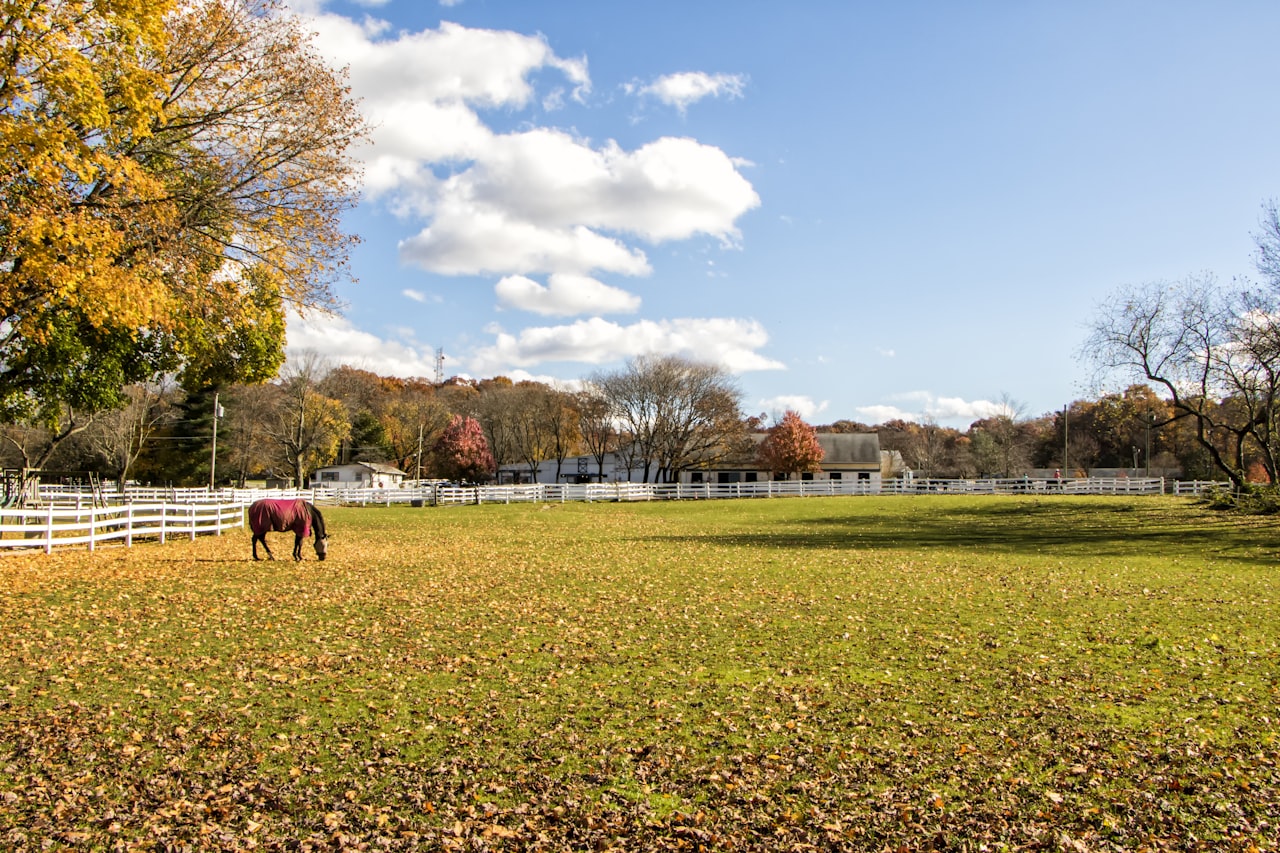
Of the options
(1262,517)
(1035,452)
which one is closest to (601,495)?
(1262,517)

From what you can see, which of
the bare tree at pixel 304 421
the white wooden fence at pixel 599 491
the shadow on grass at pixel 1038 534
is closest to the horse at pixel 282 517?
the shadow on grass at pixel 1038 534

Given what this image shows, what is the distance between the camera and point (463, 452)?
7662 cm

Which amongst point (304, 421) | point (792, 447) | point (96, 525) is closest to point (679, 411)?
point (792, 447)

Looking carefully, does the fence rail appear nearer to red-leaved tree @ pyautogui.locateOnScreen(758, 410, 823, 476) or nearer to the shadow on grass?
red-leaved tree @ pyautogui.locateOnScreen(758, 410, 823, 476)

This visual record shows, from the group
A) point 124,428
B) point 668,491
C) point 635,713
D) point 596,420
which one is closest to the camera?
point 635,713

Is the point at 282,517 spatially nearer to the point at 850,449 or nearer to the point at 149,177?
the point at 149,177

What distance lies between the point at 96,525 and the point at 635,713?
57.7 ft

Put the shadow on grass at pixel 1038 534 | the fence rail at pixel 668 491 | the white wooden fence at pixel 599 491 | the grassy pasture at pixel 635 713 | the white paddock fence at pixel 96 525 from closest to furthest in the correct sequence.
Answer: the grassy pasture at pixel 635 713
the white paddock fence at pixel 96 525
the shadow on grass at pixel 1038 534
the white wooden fence at pixel 599 491
the fence rail at pixel 668 491

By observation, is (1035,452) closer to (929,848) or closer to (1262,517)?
(1262,517)

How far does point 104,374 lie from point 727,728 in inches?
815

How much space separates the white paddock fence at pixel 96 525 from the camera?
17906mm

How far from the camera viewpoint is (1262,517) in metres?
28.9

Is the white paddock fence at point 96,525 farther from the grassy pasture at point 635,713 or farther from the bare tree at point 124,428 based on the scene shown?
the bare tree at point 124,428

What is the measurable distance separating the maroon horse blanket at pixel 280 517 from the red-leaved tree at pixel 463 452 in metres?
60.3
